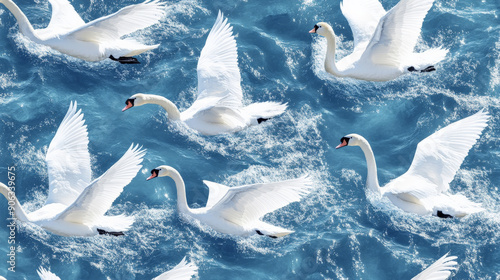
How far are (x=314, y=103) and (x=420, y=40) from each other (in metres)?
2.97

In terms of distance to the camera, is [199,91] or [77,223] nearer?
[77,223]

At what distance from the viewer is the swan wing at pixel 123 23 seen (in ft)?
78.5

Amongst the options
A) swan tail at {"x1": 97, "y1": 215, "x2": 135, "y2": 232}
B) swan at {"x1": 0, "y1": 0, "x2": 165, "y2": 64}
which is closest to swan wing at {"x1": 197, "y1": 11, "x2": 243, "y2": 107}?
swan at {"x1": 0, "y1": 0, "x2": 165, "y2": 64}

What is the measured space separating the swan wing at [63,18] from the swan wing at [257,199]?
5849mm

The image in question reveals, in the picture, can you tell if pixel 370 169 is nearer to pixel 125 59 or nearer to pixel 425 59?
pixel 425 59

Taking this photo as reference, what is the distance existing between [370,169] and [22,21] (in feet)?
24.5

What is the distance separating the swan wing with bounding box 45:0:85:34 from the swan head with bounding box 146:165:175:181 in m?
4.34

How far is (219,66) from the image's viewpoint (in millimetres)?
23766

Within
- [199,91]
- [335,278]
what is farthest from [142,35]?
[335,278]

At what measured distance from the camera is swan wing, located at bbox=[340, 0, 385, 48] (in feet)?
82.0

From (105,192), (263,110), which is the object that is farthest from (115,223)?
(263,110)

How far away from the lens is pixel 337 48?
25.5 m

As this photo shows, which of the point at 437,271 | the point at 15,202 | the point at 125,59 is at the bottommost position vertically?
the point at 15,202

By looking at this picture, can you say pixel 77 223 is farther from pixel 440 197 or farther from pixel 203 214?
pixel 440 197
